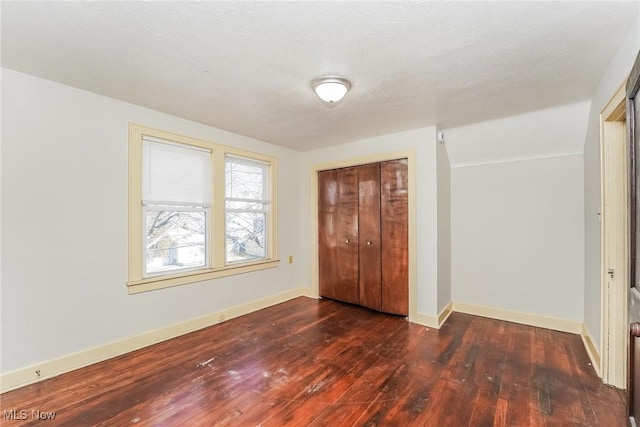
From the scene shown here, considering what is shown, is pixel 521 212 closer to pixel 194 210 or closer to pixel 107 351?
pixel 194 210

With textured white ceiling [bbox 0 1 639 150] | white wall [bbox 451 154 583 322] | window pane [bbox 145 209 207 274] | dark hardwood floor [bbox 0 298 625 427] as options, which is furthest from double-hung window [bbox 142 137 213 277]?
white wall [bbox 451 154 583 322]

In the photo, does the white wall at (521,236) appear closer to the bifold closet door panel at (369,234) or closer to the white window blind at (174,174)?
the bifold closet door panel at (369,234)

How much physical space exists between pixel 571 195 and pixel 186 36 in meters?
4.03

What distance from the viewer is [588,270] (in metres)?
2.91

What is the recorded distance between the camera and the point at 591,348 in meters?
2.62

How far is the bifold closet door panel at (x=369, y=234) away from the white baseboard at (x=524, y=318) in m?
1.16

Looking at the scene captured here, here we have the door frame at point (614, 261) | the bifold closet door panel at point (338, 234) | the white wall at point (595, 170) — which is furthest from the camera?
the bifold closet door panel at point (338, 234)

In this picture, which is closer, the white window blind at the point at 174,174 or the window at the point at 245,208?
the white window blind at the point at 174,174

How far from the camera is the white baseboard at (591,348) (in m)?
2.36

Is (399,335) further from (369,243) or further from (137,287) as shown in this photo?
(137,287)

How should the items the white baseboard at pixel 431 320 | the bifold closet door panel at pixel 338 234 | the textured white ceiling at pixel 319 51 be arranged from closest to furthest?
the textured white ceiling at pixel 319 51, the white baseboard at pixel 431 320, the bifold closet door panel at pixel 338 234

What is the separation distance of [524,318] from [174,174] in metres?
4.47

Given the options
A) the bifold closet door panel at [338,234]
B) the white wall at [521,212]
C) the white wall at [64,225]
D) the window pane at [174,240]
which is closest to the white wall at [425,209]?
the white wall at [521,212]

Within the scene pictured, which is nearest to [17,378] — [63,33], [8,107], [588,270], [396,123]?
[8,107]
